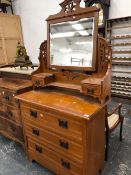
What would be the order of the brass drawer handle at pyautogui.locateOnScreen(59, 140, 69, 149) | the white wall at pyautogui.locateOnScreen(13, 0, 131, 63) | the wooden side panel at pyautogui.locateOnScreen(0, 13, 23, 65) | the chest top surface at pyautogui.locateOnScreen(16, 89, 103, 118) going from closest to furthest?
the chest top surface at pyautogui.locateOnScreen(16, 89, 103, 118)
the brass drawer handle at pyautogui.locateOnScreen(59, 140, 69, 149)
the white wall at pyautogui.locateOnScreen(13, 0, 131, 63)
the wooden side panel at pyautogui.locateOnScreen(0, 13, 23, 65)

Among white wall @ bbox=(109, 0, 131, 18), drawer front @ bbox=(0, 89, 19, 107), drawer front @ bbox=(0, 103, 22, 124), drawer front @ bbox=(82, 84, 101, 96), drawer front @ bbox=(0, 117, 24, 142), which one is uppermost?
white wall @ bbox=(109, 0, 131, 18)

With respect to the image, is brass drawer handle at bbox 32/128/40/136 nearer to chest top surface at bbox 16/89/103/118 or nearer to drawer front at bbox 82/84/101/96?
chest top surface at bbox 16/89/103/118

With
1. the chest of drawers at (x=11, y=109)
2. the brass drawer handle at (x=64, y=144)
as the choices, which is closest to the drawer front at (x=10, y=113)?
the chest of drawers at (x=11, y=109)

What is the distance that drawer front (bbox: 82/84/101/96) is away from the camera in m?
1.29

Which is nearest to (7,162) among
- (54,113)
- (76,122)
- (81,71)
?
(54,113)

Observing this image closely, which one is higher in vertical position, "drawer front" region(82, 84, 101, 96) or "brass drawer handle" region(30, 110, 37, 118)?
"drawer front" region(82, 84, 101, 96)

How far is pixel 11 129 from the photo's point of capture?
2.04m

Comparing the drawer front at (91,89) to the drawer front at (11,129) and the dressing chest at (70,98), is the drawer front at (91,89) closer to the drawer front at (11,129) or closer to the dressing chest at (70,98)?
the dressing chest at (70,98)

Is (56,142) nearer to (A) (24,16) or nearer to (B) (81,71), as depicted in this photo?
(B) (81,71)

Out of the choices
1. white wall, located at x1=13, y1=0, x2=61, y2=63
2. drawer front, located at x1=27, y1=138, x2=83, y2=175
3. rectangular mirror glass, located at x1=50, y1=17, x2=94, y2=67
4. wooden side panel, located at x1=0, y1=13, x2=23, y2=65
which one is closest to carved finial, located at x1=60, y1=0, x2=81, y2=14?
rectangular mirror glass, located at x1=50, y1=17, x2=94, y2=67

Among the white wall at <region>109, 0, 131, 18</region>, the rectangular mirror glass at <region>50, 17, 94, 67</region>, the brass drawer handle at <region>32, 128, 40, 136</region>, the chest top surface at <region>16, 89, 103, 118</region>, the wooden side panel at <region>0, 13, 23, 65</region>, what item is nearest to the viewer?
the chest top surface at <region>16, 89, 103, 118</region>

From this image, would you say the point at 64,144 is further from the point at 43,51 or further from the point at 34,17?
the point at 34,17

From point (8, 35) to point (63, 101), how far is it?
3.31m

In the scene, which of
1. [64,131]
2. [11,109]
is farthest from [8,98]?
[64,131]
